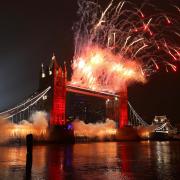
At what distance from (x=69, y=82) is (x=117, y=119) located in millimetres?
28511

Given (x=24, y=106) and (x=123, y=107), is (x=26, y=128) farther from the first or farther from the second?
(x=123, y=107)

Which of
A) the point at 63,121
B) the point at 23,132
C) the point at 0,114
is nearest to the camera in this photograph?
the point at 0,114

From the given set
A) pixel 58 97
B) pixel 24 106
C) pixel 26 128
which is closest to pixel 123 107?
pixel 58 97

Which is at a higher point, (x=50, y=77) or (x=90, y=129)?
(x=50, y=77)

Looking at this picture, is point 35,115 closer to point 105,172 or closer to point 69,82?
point 69,82

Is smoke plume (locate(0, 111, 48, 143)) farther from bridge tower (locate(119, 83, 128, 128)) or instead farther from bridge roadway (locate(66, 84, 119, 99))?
bridge tower (locate(119, 83, 128, 128))

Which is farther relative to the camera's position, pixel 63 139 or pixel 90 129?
pixel 90 129

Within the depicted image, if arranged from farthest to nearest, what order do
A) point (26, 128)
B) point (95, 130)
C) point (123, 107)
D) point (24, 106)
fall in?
point (123, 107)
point (95, 130)
point (24, 106)
point (26, 128)

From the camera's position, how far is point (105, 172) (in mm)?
18266

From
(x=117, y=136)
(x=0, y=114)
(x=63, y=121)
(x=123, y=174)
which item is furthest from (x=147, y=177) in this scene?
(x=117, y=136)

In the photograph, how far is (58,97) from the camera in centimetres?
7000

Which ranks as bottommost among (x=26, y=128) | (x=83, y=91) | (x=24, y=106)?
(x=26, y=128)

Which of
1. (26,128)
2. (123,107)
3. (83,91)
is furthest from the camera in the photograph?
(123,107)

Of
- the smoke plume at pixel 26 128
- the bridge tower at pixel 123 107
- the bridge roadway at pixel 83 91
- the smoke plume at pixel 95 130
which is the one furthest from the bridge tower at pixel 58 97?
the bridge tower at pixel 123 107
